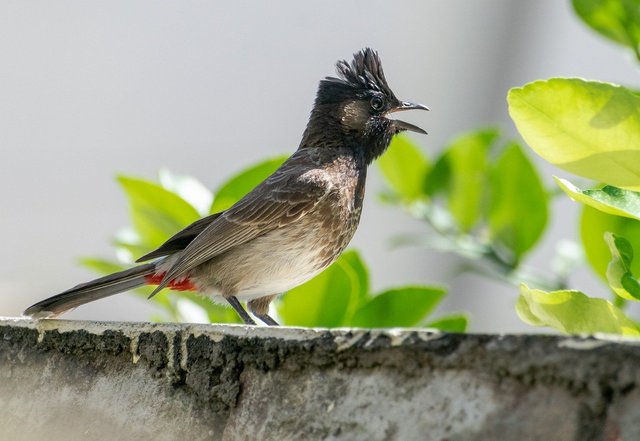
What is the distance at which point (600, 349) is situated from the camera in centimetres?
60

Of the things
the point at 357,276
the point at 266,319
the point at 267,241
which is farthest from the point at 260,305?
the point at 357,276

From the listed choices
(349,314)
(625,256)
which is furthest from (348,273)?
(625,256)

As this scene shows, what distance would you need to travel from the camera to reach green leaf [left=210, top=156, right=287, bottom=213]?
1479mm

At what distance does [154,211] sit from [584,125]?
93 centimetres

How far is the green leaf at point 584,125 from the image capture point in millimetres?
750

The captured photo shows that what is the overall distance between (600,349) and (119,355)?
1.90ft

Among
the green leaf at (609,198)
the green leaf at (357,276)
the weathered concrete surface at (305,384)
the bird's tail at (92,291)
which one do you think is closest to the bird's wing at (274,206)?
the bird's tail at (92,291)

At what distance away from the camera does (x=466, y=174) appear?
161 cm

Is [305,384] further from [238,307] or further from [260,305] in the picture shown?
[260,305]

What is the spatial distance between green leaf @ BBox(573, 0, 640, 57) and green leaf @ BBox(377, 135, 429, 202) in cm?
53

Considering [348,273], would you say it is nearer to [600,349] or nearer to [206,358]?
[206,358]

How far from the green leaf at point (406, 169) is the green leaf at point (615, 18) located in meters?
0.53

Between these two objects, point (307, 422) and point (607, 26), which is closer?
point (307, 422)

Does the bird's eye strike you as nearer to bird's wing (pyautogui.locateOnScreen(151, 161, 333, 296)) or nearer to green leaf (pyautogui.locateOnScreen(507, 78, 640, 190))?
bird's wing (pyautogui.locateOnScreen(151, 161, 333, 296))
